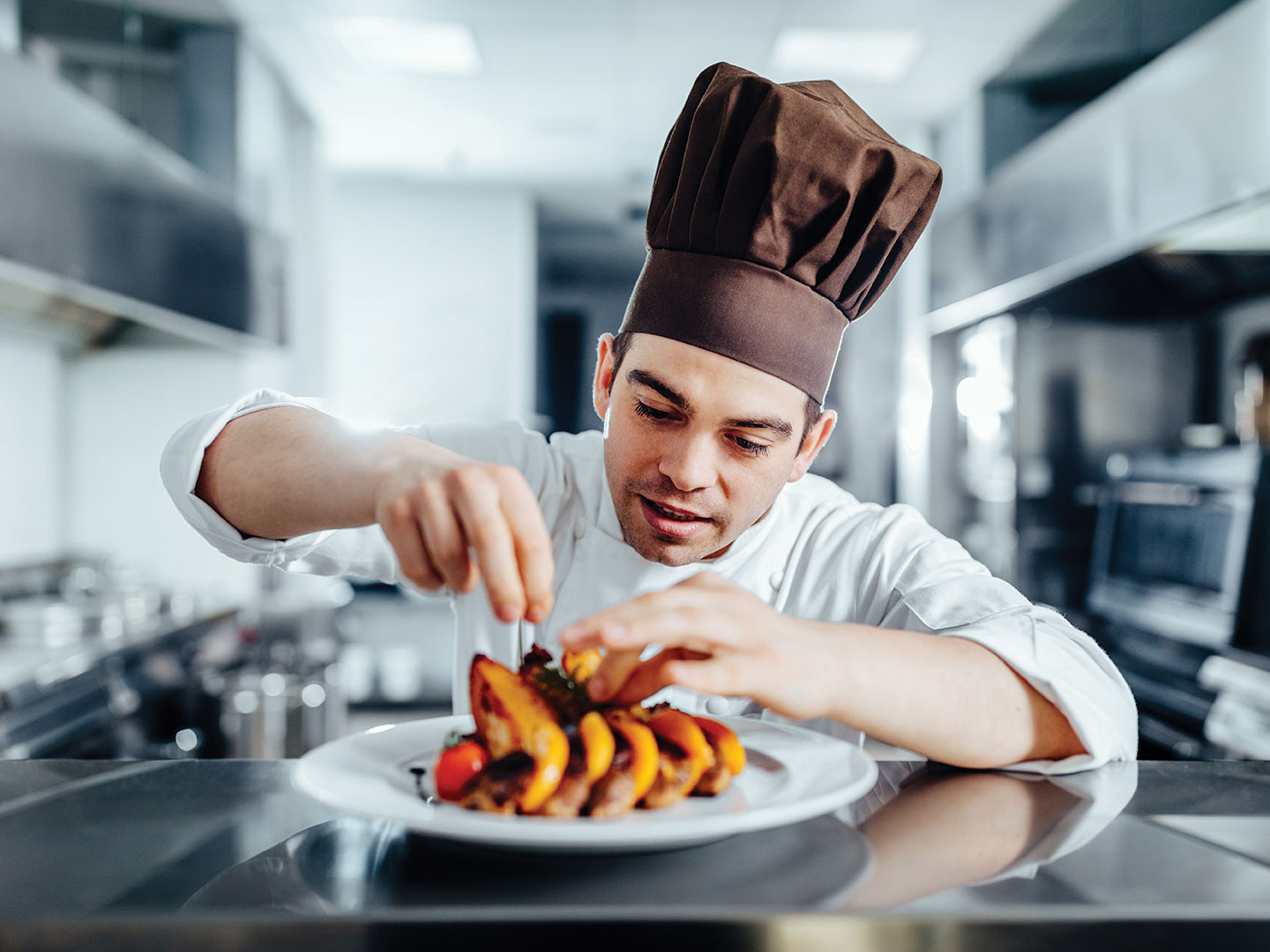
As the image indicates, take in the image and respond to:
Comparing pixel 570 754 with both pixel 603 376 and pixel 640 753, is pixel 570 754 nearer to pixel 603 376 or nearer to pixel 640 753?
pixel 640 753

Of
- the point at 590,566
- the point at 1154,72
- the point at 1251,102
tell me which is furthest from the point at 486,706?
the point at 1154,72

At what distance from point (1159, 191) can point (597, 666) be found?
7.61 feet

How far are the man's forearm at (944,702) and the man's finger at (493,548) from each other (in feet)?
0.83

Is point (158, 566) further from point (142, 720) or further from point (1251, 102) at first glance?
point (1251, 102)

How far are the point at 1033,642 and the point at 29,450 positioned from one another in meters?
3.34

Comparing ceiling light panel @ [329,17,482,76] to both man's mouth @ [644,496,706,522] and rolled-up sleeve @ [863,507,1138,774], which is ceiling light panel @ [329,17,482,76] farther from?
rolled-up sleeve @ [863,507,1138,774]

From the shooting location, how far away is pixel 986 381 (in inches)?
157

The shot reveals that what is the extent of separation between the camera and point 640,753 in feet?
1.85

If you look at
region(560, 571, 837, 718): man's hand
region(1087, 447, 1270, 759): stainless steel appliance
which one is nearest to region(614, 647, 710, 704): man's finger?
region(560, 571, 837, 718): man's hand

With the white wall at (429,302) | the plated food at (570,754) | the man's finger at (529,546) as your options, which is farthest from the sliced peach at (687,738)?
the white wall at (429,302)

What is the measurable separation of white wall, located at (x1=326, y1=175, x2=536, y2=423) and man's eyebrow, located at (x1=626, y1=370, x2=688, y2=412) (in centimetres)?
457

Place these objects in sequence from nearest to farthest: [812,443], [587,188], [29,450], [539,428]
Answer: [812,443] < [29,450] < [587,188] < [539,428]

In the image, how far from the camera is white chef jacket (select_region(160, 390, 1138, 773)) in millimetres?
847

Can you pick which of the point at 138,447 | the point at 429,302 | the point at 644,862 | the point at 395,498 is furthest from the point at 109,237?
the point at 429,302
